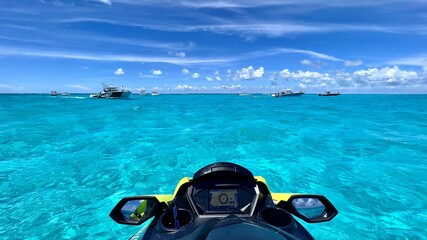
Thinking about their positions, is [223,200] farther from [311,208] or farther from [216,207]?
[311,208]

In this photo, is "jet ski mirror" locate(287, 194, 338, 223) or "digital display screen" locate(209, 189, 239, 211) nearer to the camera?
"digital display screen" locate(209, 189, 239, 211)

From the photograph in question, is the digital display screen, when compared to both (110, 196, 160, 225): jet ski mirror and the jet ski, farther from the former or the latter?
(110, 196, 160, 225): jet ski mirror

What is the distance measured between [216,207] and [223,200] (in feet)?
0.26

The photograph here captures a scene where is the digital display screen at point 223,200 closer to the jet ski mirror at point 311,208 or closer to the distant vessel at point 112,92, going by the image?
the jet ski mirror at point 311,208

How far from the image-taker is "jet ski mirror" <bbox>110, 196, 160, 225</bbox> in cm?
252

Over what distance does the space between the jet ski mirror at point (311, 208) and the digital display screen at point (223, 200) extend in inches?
28.2

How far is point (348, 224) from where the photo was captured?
5891 millimetres

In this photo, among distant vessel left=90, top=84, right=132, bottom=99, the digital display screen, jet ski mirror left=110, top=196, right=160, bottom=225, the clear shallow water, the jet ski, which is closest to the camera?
the jet ski

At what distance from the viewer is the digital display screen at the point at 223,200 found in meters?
2.21

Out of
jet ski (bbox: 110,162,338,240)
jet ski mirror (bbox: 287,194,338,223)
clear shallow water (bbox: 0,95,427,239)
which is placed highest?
jet ski (bbox: 110,162,338,240)

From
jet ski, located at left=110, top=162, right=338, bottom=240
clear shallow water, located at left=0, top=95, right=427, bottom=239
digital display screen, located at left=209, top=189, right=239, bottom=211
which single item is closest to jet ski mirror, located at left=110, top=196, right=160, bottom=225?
jet ski, located at left=110, top=162, right=338, bottom=240

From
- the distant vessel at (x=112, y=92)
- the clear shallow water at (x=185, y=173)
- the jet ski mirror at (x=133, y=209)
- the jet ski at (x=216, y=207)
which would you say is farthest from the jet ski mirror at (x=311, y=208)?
the distant vessel at (x=112, y=92)

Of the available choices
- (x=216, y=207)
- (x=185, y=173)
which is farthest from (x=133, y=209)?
(x=185, y=173)

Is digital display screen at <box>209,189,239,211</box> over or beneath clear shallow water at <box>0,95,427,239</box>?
over
